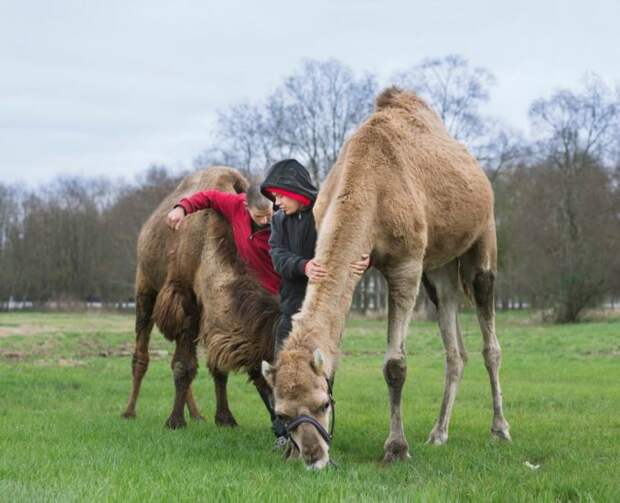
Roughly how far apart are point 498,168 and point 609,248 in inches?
308

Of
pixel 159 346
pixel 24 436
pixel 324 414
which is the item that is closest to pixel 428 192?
pixel 324 414

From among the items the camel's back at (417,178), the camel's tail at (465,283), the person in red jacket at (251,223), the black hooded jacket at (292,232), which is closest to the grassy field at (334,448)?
the black hooded jacket at (292,232)

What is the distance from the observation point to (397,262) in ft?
20.7

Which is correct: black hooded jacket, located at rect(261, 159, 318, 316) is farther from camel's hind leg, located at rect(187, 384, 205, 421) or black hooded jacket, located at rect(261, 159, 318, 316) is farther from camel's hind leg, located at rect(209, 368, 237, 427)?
camel's hind leg, located at rect(187, 384, 205, 421)

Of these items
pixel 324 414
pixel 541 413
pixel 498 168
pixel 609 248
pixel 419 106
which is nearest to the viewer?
pixel 324 414

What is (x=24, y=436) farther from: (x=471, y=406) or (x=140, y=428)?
(x=471, y=406)

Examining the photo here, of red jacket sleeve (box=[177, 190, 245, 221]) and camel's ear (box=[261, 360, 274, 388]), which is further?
red jacket sleeve (box=[177, 190, 245, 221])

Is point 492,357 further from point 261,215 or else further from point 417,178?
point 261,215

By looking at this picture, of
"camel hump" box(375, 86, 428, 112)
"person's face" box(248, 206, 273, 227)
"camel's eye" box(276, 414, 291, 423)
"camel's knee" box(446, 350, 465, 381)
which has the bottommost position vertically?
"camel's eye" box(276, 414, 291, 423)

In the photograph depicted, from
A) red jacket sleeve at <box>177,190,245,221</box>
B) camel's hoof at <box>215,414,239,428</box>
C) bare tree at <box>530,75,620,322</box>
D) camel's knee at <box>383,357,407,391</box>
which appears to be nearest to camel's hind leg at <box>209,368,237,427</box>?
camel's hoof at <box>215,414,239,428</box>

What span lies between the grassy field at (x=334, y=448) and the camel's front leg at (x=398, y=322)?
0.57 metres

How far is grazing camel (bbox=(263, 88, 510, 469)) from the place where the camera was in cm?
519

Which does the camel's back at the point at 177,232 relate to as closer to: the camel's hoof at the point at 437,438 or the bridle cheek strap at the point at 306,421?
the camel's hoof at the point at 437,438

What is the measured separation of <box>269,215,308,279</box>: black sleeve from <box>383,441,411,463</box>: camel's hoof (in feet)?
4.91
